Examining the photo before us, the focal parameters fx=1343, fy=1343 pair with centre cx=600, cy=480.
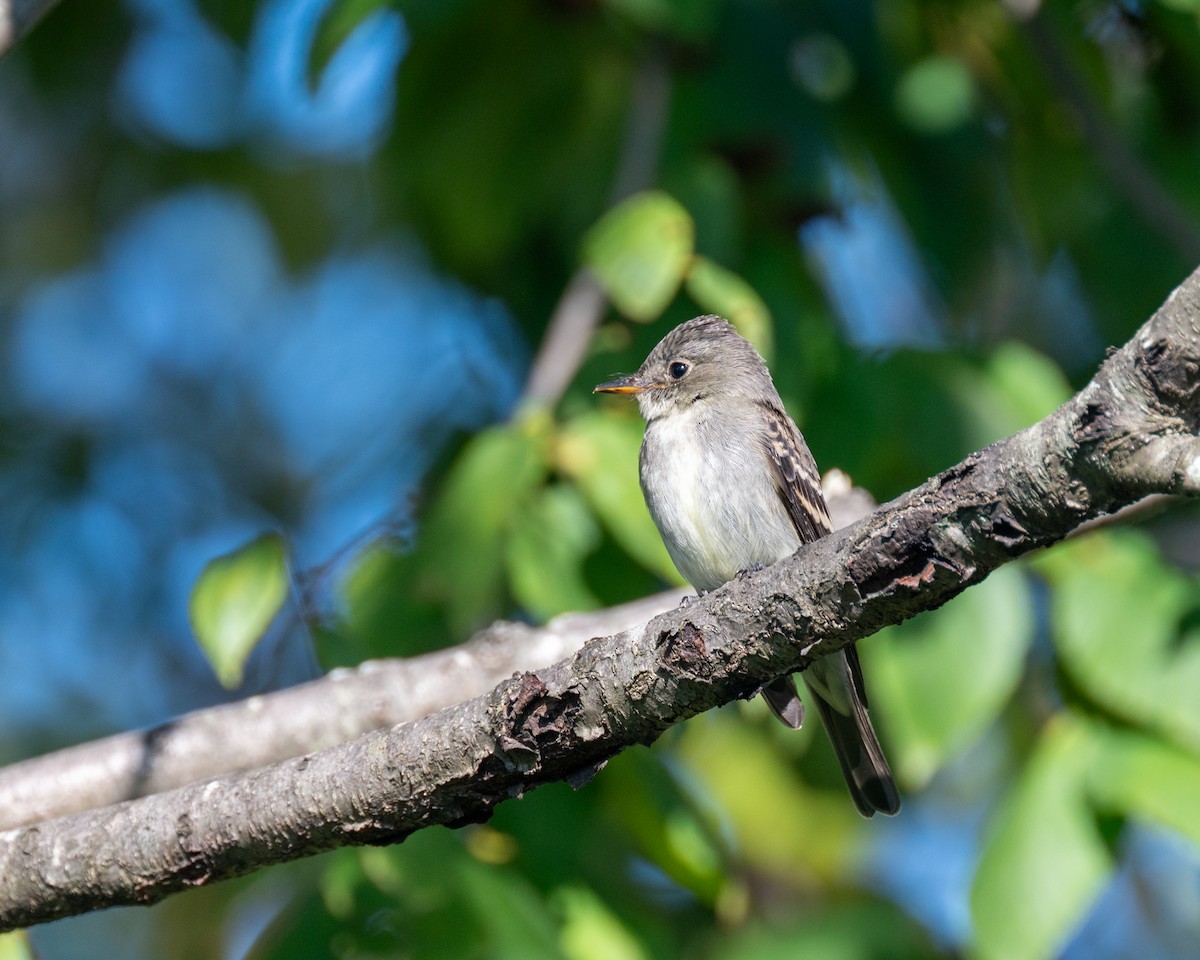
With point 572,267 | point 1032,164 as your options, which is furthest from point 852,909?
point 1032,164

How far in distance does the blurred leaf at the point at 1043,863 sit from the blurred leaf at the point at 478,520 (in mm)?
1594

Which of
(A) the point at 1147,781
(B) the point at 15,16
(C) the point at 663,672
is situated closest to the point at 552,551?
(C) the point at 663,672

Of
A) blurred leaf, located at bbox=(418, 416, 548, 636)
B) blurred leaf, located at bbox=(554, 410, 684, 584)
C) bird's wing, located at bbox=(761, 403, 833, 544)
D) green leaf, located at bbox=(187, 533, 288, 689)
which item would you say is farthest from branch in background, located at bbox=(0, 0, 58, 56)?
bird's wing, located at bbox=(761, 403, 833, 544)

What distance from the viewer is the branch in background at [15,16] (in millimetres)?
3174

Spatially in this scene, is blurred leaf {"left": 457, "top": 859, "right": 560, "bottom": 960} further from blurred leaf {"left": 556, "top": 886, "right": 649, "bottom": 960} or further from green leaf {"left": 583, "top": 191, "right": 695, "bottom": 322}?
green leaf {"left": 583, "top": 191, "right": 695, "bottom": 322}

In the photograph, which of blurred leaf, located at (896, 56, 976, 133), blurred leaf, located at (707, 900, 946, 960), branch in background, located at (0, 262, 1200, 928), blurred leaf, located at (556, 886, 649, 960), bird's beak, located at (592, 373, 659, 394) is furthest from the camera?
blurred leaf, located at (896, 56, 976, 133)

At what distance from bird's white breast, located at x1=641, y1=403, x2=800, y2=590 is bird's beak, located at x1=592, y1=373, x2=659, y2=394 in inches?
8.8

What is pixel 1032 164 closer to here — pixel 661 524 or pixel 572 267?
pixel 572 267

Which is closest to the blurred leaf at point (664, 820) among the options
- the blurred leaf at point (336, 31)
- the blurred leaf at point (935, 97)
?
the blurred leaf at point (336, 31)

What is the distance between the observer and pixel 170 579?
694 centimetres

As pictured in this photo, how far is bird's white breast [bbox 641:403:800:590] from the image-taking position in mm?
4430

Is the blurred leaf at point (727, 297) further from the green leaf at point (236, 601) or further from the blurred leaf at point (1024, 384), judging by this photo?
the green leaf at point (236, 601)

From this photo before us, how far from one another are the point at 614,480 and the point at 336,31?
5.61 feet

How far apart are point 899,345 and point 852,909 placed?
1.82 m
